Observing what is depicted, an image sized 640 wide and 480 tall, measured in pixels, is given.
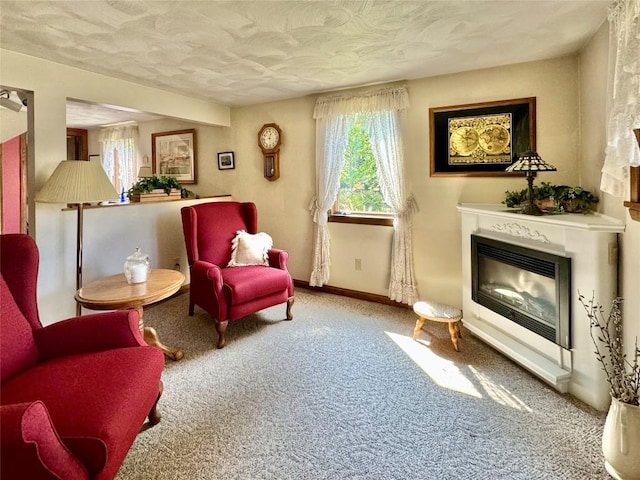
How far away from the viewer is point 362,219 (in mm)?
3793

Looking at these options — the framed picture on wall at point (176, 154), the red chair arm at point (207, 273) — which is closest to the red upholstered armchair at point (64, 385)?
the red chair arm at point (207, 273)

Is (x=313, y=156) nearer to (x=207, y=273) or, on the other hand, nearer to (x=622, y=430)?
(x=207, y=273)

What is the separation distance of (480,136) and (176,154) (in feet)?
13.4

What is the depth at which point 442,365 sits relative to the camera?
97.3 inches

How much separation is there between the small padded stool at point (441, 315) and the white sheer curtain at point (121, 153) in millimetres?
4972

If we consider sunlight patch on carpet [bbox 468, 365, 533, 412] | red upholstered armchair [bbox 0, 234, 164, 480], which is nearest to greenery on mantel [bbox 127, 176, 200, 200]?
red upholstered armchair [bbox 0, 234, 164, 480]

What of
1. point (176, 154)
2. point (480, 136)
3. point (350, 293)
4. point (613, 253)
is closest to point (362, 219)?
point (350, 293)

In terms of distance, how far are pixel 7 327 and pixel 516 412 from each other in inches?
101

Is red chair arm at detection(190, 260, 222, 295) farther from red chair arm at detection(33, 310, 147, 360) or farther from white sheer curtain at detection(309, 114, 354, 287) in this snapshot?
white sheer curtain at detection(309, 114, 354, 287)

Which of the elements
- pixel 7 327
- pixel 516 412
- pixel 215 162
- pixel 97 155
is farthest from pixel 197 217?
pixel 97 155

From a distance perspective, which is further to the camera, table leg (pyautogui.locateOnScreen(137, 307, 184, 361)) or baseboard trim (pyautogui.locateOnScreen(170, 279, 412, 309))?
baseboard trim (pyautogui.locateOnScreen(170, 279, 412, 309))

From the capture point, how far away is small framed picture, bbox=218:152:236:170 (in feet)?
15.2

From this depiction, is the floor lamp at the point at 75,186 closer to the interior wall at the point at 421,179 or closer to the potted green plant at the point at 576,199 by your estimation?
the interior wall at the point at 421,179

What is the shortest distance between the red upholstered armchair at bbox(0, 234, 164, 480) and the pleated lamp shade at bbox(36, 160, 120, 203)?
2.88 ft
